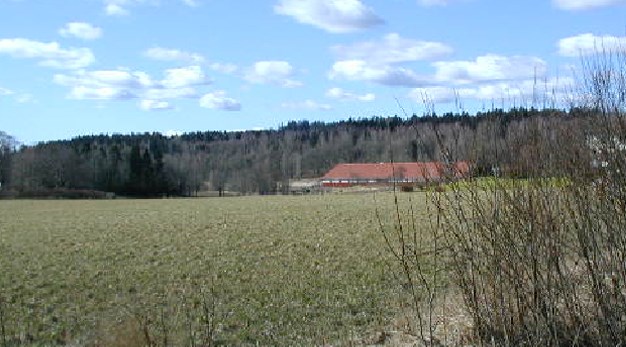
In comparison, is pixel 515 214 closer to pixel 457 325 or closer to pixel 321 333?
pixel 457 325

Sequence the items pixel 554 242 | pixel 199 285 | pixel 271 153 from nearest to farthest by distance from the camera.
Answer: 1. pixel 554 242
2. pixel 199 285
3. pixel 271 153

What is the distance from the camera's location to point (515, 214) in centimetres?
518

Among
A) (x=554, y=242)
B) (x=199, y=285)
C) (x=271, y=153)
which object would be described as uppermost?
(x=271, y=153)

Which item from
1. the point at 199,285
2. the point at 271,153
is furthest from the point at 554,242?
the point at 271,153

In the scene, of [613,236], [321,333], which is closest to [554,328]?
[613,236]

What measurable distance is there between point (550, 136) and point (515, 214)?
759 mm

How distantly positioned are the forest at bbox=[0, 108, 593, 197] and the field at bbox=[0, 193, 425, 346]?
1.06m

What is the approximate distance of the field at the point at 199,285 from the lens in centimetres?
1048

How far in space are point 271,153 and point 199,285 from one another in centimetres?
12126

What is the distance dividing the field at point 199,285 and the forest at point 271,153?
1.06 meters

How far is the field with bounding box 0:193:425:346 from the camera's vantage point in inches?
413

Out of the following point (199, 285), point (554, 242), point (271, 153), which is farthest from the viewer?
point (271, 153)

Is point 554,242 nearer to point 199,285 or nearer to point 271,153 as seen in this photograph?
point 199,285

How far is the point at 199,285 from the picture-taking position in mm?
13414
